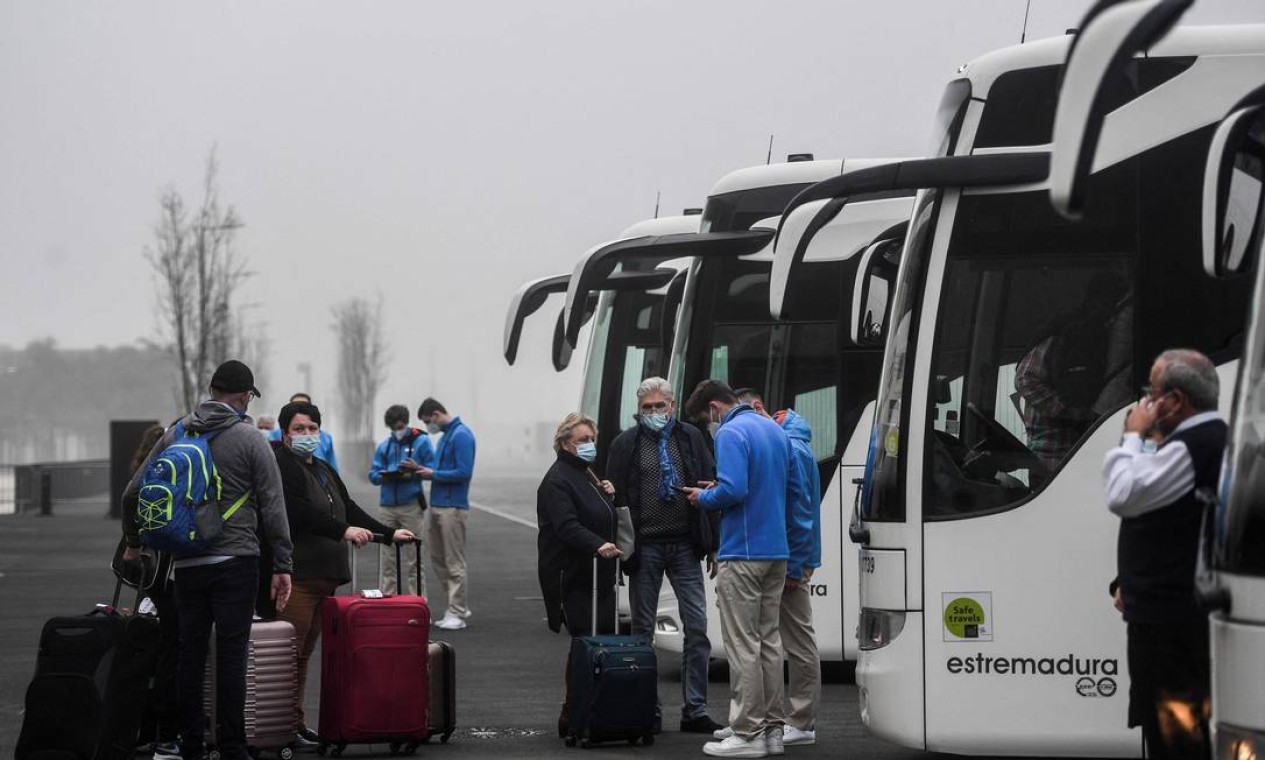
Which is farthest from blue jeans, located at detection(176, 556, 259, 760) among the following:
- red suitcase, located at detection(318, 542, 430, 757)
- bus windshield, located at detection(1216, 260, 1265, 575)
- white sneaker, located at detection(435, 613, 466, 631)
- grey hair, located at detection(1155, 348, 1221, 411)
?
white sneaker, located at detection(435, 613, 466, 631)

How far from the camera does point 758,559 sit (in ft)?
32.4

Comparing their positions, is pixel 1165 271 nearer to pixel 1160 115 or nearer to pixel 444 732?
pixel 1160 115

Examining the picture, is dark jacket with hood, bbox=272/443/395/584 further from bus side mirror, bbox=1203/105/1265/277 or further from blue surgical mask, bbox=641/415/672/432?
bus side mirror, bbox=1203/105/1265/277

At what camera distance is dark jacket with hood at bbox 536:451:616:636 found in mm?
10547

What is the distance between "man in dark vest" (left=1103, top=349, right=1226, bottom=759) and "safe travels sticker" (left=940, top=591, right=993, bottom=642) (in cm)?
159

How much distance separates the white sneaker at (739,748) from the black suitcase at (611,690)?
1.66 ft

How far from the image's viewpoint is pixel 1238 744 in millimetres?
5086

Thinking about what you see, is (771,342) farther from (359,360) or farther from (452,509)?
(359,360)

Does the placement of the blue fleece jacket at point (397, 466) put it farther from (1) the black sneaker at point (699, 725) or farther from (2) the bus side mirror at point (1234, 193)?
(2) the bus side mirror at point (1234, 193)

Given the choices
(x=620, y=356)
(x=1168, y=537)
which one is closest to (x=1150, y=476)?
(x=1168, y=537)

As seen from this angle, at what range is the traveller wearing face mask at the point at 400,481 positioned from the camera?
1742 centimetres

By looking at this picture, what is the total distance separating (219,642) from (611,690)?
2133 millimetres

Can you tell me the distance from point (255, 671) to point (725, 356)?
16.0ft

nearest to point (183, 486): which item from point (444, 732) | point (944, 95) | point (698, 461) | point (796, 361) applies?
point (444, 732)
